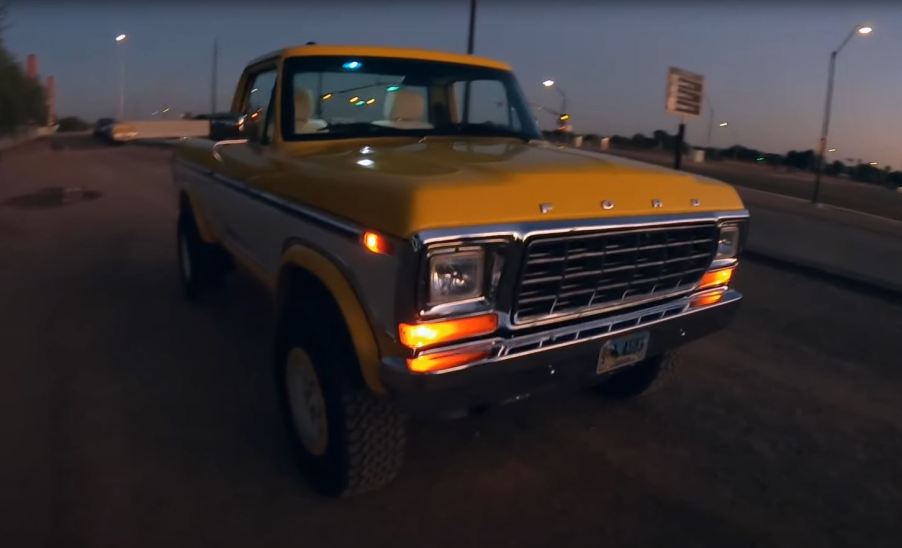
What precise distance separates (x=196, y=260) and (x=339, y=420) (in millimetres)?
3662

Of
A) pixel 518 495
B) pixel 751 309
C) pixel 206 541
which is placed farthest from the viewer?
pixel 751 309

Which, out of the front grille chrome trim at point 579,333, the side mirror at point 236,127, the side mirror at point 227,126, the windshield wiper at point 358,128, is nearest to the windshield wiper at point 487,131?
the windshield wiper at point 358,128

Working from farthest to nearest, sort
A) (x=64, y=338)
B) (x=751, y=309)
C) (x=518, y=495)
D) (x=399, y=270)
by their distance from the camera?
(x=751, y=309), (x=64, y=338), (x=518, y=495), (x=399, y=270)

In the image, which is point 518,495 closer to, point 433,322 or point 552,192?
point 433,322

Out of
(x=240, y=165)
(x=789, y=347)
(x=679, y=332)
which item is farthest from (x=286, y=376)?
(x=789, y=347)

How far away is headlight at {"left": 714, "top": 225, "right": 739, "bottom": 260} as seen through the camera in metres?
4.10

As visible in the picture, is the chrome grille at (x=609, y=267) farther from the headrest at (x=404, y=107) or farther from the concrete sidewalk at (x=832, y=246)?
the concrete sidewalk at (x=832, y=246)

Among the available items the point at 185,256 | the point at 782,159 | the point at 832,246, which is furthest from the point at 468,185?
the point at 782,159

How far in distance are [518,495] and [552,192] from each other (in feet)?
4.74

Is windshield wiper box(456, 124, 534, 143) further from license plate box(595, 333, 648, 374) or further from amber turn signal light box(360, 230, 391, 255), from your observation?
amber turn signal light box(360, 230, 391, 255)

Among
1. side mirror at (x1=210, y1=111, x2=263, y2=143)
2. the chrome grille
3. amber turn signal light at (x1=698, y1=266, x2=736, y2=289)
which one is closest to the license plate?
the chrome grille

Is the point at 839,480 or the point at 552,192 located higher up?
the point at 552,192

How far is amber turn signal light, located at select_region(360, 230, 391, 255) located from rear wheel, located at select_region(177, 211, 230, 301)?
331cm

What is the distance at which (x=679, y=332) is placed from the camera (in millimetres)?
3914
